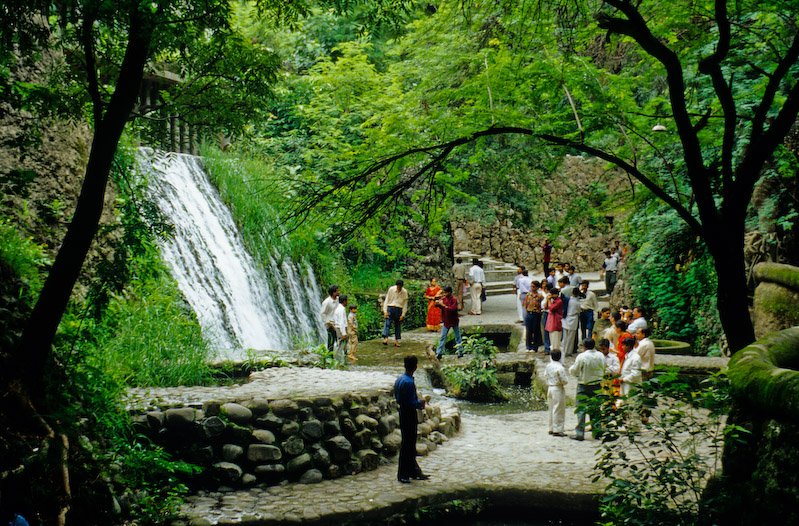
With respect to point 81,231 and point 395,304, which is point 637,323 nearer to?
point 395,304

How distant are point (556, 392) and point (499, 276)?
19.7 metres

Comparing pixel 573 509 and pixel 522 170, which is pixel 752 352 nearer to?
pixel 573 509

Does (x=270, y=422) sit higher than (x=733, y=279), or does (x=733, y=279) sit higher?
(x=733, y=279)

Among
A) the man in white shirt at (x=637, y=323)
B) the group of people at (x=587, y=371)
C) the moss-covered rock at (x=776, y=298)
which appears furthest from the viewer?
the man in white shirt at (x=637, y=323)

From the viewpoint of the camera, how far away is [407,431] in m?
7.87

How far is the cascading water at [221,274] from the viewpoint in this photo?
1348 cm

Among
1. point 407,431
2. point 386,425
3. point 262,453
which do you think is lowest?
point 262,453

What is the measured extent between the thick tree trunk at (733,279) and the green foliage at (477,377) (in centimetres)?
736

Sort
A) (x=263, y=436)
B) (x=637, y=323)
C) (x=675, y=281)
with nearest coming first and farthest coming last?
(x=263, y=436)
(x=637, y=323)
(x=675, y=281)

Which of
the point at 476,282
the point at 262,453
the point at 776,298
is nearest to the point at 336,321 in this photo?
the point at 262,453

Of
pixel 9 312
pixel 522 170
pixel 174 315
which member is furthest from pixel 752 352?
pixel 522 170

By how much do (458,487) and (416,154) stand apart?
3.94 metres

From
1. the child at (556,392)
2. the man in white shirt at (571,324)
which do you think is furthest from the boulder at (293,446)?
the man in white shirt at (571,324)

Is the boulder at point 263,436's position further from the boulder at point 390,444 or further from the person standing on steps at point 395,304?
the person standing on steps at point 395,304
